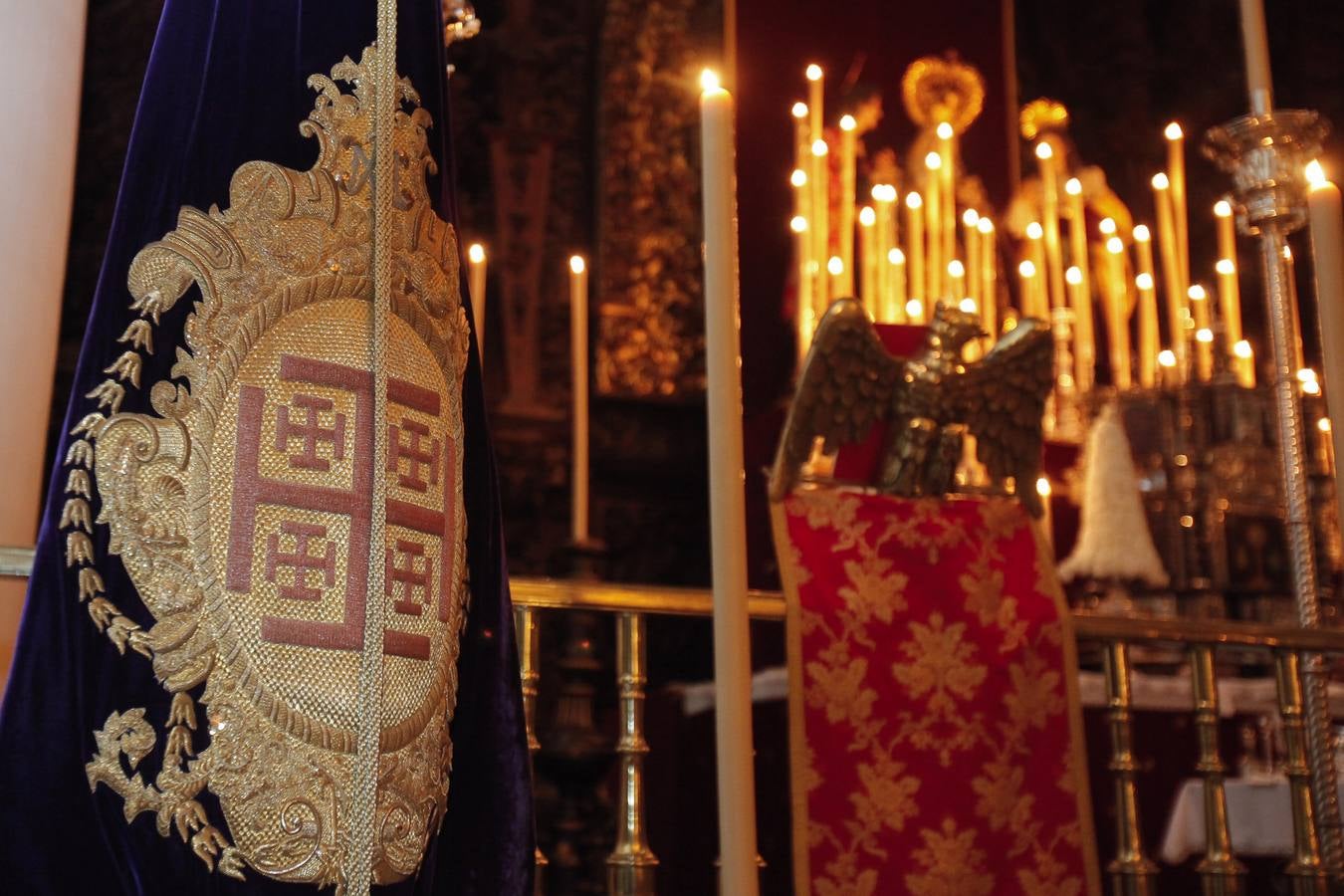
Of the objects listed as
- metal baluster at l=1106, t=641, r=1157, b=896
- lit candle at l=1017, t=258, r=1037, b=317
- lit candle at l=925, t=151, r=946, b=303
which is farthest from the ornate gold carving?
metal baluster at l=1106, t=641, r=1157, b=896

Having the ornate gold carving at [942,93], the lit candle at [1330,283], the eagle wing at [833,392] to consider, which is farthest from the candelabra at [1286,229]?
the ornate gold carving at [942,93]

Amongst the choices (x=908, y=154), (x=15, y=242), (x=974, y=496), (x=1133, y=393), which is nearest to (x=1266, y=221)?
(x=974, y=496)

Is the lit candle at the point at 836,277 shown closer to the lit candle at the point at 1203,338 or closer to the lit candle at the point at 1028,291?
the lit candle at the point at 1028,291

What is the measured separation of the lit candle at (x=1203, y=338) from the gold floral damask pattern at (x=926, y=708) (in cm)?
231

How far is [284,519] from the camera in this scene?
45.9 inches

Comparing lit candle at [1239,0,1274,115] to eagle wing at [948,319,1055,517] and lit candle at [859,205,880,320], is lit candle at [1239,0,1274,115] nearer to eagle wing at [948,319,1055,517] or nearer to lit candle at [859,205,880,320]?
eagle wing at [948,319,1055,517]

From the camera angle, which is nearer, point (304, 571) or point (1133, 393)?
Result: point (304, 571)

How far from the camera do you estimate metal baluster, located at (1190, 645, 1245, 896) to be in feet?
6.71

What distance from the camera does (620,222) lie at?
4.29 meters

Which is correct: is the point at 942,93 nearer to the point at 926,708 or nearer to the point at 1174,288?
the point at 1174,288

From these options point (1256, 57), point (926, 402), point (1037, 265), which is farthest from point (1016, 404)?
point (1037, 265)

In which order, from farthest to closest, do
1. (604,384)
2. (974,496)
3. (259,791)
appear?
(604,384), (974,496), (259,791)

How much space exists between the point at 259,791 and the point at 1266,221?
1743 mm

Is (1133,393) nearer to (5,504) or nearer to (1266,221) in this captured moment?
(1266,221)
